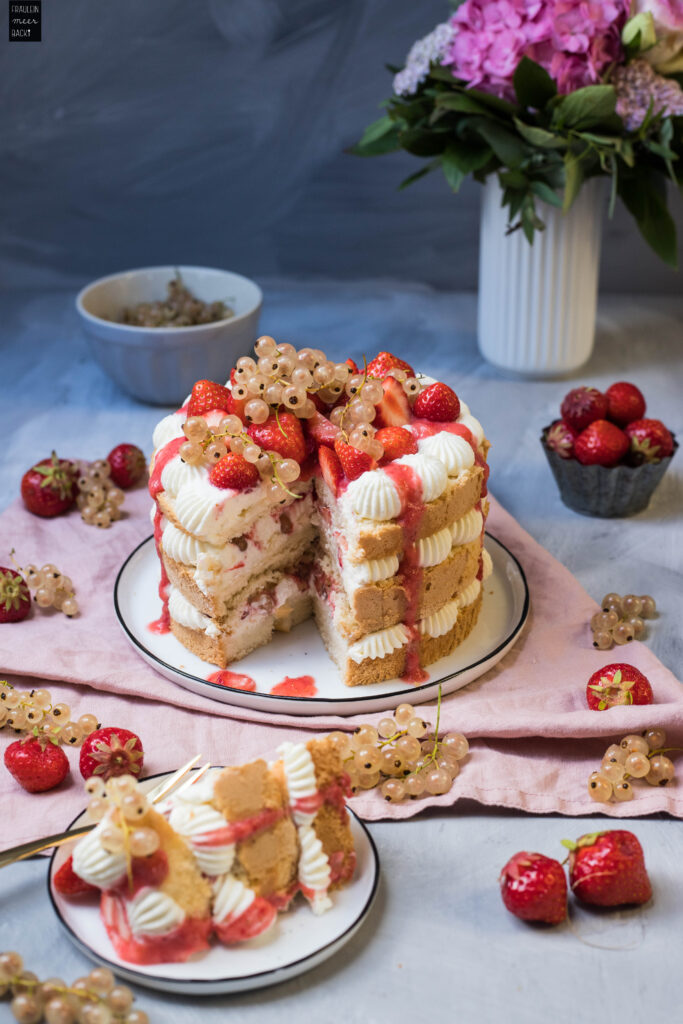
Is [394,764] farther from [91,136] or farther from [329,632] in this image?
[91,136]

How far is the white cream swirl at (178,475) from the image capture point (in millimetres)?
2723

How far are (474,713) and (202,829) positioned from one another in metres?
0.85

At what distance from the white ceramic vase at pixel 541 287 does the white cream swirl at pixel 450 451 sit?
1.65 m

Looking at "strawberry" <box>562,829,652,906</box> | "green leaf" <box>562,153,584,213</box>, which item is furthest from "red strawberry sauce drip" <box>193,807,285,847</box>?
"green leaf" <box>562,153,584,213</box>

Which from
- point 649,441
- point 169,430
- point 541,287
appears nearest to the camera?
point 169,430

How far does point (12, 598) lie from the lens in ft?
9.85

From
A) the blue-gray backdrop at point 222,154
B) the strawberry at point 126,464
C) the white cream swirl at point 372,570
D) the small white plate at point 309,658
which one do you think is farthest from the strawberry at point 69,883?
the blue-gray backdrop at point 222,154

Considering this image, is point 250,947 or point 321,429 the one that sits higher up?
point 321,429

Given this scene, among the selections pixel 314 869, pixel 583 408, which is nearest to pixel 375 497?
pixel 314 869

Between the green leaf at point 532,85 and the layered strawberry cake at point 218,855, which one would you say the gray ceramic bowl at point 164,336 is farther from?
the layered strawberry cake at point 218,855

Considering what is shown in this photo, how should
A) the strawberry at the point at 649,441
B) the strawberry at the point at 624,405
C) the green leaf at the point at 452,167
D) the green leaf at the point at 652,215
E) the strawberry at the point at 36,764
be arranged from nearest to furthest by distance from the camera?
1. the strawberry at the point at 36,764
2. the strawberry at the point at 649,441
3. the strawberry at the point at 624,405
4. the green leaf at the point at 452,167
5. the green leaf at the point at 652,215

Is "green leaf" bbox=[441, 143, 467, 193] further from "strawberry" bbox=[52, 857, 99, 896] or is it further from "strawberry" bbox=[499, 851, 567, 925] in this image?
"strawberry" bbox=[52, 857, 99, 896]

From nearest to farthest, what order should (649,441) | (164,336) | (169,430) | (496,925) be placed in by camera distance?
(496,925)
(169,430)
(649,441)
(164,336)

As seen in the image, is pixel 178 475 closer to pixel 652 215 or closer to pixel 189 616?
pixel 189 616
